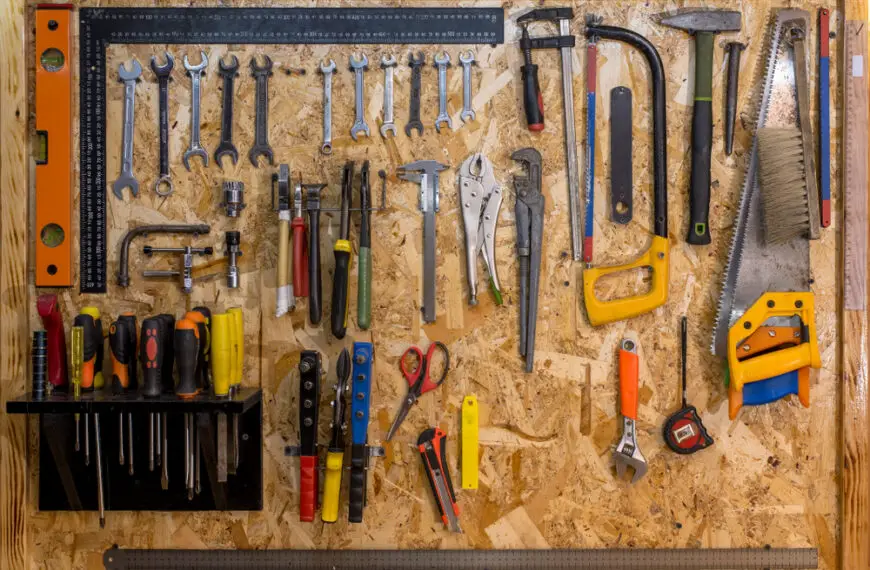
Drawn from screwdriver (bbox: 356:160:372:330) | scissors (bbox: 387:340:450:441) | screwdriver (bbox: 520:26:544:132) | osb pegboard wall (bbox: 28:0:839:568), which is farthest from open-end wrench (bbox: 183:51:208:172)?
screwdriver (bbox: 520:26:544:132)

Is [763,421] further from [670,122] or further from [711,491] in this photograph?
[670,122]

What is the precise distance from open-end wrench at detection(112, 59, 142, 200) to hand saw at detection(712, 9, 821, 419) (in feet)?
6.18

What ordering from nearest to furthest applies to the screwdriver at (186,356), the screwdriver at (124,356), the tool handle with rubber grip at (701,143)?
the screwdriver at (186,356)
the screwdriver at (124,356)
the tool handle with rubber grip at (701,143)

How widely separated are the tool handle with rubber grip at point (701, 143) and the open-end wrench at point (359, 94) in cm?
102

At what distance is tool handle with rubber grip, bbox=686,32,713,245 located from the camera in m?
2.20

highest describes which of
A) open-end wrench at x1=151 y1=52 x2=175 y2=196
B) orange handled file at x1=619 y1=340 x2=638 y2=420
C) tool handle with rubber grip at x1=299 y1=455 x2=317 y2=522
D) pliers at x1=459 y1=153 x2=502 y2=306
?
open-end wrench at x1=151 y1=52 x2=175 y2=196

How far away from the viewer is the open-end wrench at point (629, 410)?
2217 millimetres

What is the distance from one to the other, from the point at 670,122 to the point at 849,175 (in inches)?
22.6

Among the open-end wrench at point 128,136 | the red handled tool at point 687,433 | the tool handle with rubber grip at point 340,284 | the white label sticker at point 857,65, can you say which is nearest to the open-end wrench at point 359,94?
the tool handle with rubber grip at point 340,284

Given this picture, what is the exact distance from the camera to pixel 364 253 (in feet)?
7.14

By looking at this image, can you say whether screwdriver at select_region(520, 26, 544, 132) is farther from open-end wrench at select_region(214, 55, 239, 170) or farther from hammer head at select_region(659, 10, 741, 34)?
open-end wrench at select_region(214, 55, 239, 170)

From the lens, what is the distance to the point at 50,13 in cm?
223

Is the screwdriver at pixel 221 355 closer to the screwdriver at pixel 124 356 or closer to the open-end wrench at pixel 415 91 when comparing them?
the screwdriver at pixel 124 356

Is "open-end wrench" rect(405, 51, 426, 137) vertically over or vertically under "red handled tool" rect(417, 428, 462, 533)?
over
